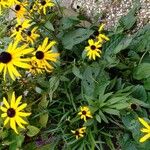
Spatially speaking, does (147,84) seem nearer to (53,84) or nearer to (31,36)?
(53,84)

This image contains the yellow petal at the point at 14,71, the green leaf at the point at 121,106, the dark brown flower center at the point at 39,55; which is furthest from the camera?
the green leaf at the point at 121,106

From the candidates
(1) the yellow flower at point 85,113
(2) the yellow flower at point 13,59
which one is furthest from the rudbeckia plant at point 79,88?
(2) the yellow flower at point 13,59

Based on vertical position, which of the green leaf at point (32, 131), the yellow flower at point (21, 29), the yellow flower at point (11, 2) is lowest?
the green leaf at point (32, 131)

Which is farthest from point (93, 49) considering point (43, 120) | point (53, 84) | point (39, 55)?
point (43, 120)

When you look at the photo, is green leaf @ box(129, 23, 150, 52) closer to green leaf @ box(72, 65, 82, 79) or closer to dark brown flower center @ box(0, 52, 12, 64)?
green leaf @ box(72, 65, 82, 79)

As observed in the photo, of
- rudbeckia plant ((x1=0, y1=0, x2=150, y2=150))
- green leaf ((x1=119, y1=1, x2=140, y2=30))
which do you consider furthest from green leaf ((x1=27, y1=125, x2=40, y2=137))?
green leaf ((x1=119, y1=1, x2=140, y2=30))

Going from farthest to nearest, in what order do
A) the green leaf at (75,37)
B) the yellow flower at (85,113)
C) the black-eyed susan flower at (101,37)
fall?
the green leaf at (75,37), the black-eyed susan flower at (101,37), the yellow flower at (85,113)

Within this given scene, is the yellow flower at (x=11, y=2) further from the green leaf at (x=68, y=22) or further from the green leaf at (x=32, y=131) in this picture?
the green leaf at (x=32, y=131)
